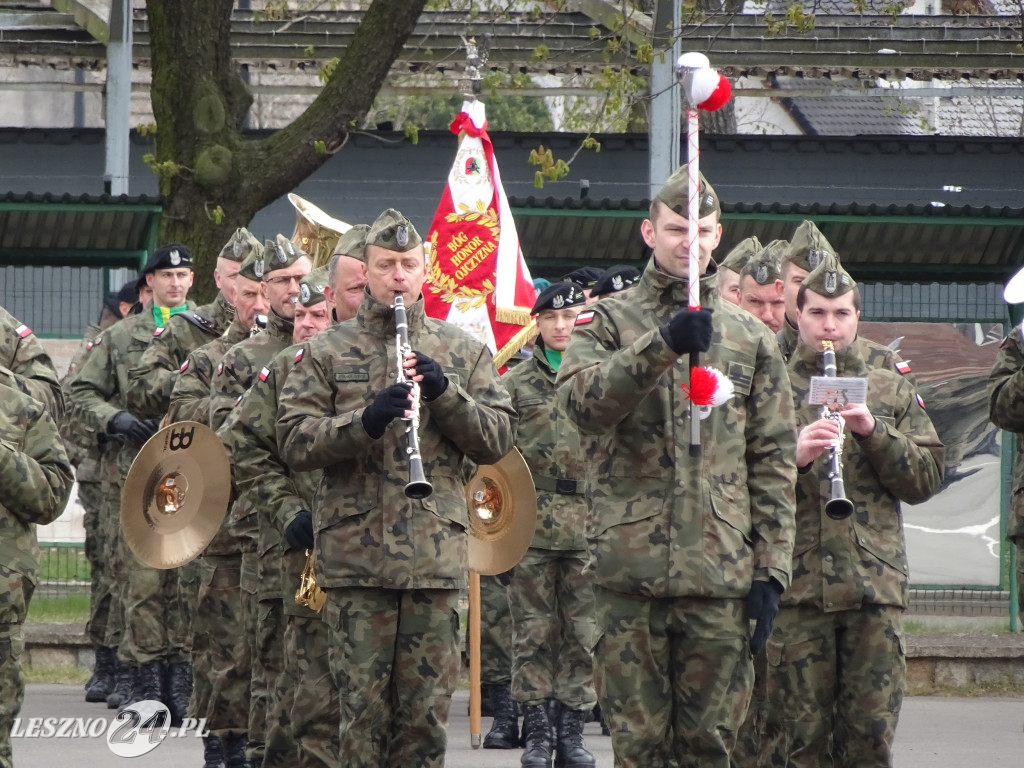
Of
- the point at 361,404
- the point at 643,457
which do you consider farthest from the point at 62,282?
the point at 643,457

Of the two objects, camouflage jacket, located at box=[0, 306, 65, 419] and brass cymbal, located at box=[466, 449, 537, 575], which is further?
brass cymbal, located at box=[466, 449, 537, 575]

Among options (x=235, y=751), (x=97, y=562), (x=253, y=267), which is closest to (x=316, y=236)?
(x=253, y=267)

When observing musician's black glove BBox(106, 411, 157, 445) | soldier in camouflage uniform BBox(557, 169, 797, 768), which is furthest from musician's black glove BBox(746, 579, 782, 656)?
musician's black glove BBox(106, 411, 157, 445)

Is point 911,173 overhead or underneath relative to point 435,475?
overhead

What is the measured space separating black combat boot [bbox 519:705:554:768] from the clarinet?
3109 mm

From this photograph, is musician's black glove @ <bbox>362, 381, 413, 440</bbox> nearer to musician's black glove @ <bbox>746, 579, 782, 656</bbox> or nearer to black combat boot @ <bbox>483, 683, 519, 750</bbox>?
musician's black glove @ <bbox>746, 579, 782, 656</bbox>

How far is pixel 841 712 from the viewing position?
708 centimetres

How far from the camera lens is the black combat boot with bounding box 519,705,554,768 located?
9.39 meters

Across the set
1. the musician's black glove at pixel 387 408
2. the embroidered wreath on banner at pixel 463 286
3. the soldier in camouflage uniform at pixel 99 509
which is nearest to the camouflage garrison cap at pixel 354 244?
the musician's black glove at pixel 387 408

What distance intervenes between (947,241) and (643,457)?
270 inches

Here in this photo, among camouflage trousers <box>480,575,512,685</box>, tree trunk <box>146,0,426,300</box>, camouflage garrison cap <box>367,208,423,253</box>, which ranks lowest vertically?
camouflage trousers <box>480,575,512,685</box>

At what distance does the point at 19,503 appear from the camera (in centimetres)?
673

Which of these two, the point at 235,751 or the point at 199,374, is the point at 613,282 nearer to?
the point at 199,374

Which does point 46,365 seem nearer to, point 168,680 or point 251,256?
point 251,256
